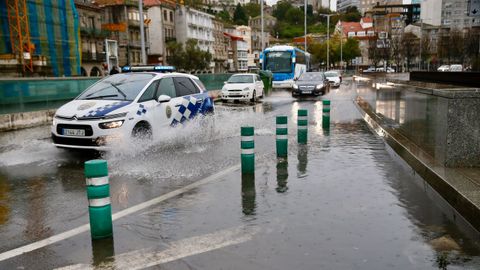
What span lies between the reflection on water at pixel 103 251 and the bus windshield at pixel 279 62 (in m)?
36.2

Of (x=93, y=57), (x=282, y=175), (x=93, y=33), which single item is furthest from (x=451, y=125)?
(x=93, y=33)

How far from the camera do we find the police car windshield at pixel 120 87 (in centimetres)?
1004

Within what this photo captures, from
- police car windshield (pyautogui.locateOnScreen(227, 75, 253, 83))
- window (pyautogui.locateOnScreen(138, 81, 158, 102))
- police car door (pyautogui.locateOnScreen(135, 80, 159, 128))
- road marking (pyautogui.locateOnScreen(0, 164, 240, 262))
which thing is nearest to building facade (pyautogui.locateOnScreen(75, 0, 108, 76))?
police car windshield (pyautogui.locateOnScreen(227, 75, 253, 83))

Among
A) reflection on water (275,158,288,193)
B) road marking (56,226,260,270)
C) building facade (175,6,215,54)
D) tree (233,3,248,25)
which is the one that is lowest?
reflection on water (275,158,288,193)

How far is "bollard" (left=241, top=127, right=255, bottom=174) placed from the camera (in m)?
7.62

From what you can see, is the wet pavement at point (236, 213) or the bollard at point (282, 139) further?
the bollard at point (282, 139)

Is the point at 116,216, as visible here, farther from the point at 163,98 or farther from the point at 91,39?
the point at 91,39

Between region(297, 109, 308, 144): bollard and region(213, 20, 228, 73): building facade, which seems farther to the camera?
region(213, 20, 228, 73): building facade

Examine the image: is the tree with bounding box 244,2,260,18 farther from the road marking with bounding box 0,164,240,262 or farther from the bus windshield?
the road marking with bounding box 0,164,240,262

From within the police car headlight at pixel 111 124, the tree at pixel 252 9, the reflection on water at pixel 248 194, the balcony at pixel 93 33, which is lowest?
the reflection on water at pixel 248 194

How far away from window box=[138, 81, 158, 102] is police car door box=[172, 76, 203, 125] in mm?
722

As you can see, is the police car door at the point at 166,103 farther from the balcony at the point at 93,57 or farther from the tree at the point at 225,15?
the tree at the point at 225,15

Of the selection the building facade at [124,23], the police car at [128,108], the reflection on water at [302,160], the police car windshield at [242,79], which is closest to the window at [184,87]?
the police car at [128,108]

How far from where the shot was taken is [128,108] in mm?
9438
